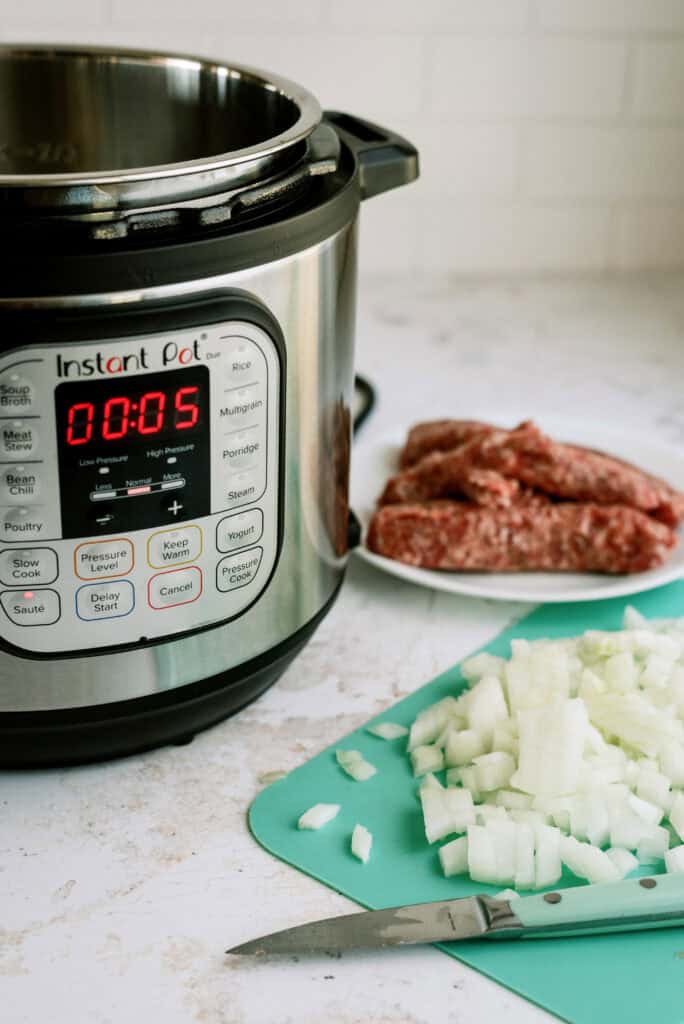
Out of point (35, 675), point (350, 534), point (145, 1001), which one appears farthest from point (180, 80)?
point (145, 1001)

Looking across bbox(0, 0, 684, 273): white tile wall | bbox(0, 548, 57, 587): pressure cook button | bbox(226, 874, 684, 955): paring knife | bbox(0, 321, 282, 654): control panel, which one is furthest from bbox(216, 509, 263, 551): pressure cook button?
bbox(0, 0, 684, 273): white tile wall

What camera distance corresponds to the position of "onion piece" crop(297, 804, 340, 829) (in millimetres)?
807

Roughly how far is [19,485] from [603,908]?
15.5 inches

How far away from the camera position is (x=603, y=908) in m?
0.71

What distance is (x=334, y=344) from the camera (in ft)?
2.68

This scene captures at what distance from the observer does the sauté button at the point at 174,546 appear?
740mm

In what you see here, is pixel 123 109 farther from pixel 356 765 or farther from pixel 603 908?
pixel 603 908

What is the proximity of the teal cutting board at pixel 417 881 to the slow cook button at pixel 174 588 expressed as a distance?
0.15 metres

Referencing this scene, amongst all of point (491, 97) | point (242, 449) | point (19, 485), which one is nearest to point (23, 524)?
point (19, 485)

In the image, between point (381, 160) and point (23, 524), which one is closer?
point (23, 524)

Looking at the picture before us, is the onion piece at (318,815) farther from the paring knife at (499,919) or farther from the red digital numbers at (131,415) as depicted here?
the red digital numbers at (131,415)

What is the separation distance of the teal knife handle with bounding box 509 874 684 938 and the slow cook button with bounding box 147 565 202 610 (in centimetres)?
25

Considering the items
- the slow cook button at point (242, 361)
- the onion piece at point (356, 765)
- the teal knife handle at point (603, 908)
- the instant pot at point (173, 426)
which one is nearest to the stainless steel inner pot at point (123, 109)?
the instant pot at point (173, 426)

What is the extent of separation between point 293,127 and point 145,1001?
0.50 metres
